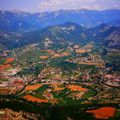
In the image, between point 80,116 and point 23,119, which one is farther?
point 80,116

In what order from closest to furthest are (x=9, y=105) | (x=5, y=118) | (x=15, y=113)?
(x=5, y=118), (x=15, y=113), (x=9, y=105)

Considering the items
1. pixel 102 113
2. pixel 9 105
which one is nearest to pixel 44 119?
pixel 9 105

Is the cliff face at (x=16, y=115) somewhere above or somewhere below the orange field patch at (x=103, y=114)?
above

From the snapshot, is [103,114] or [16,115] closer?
[16,115]

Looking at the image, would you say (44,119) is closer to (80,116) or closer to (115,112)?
(80,116)

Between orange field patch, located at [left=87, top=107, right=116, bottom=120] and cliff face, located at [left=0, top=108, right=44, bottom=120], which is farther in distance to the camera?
orange field patch, located at [left=87, top=107, right=116, bottom=120]

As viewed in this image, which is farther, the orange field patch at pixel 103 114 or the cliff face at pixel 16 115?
the orange field patch at pixel 103 114

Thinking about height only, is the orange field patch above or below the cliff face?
below

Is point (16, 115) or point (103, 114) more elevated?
point (16, 115)
